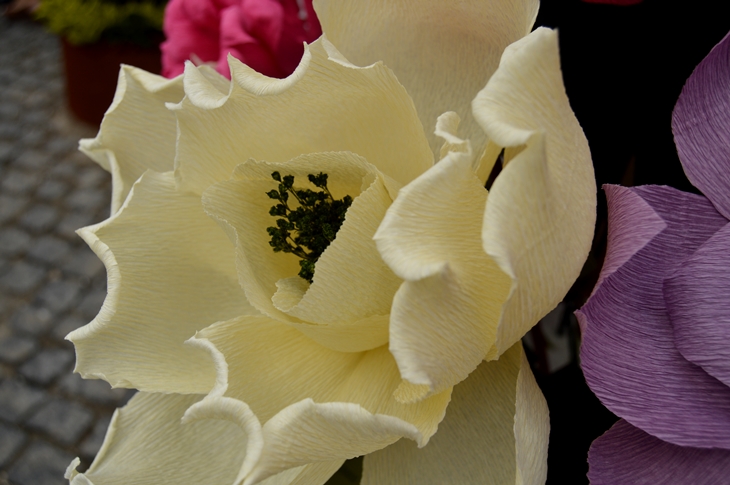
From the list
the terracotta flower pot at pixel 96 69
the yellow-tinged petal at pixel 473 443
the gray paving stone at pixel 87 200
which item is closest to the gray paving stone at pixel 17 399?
the gray paving stone at pixel 87 200

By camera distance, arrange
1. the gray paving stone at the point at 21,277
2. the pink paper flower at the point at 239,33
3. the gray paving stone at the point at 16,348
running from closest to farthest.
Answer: the pink paper flower at the point at 239,33 < the gray paving stone at the point at 16,348 < the gray paving stone at the point at 21,277

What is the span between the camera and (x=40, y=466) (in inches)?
56.0

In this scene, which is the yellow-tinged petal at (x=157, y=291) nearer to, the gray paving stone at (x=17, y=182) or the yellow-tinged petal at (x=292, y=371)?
the yellow-tinged petal at (x=292, y=371)

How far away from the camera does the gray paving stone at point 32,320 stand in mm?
1676

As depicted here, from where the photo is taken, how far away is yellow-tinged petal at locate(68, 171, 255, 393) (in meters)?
0.31

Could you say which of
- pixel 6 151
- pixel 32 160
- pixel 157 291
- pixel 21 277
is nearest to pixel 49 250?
pixel 21 277

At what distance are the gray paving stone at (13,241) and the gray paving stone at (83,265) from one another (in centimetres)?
16

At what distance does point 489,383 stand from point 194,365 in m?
0.14

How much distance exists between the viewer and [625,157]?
0.33 m

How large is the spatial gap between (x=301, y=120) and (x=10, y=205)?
6.53 ft

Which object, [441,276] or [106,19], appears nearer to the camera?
[441,276]

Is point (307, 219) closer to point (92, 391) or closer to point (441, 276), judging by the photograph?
point (441, 276)

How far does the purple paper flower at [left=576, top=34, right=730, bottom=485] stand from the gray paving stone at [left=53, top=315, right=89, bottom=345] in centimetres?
163

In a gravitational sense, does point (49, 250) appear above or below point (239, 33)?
below
